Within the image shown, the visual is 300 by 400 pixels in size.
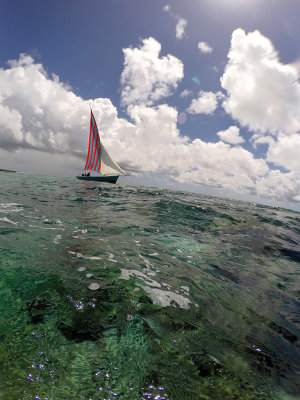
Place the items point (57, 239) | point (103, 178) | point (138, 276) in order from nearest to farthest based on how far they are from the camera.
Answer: point (138, 276)
point (57, 239)
point (103, 178)

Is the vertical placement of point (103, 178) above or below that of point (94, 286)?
above

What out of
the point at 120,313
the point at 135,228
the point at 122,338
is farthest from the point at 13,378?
the point at 135,228

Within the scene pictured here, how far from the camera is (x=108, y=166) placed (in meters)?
65.1

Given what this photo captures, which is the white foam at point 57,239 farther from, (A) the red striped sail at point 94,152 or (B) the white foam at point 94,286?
(A) the red striped sail at point 94,152

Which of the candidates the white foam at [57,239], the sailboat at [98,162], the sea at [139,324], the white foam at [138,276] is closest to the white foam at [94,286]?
the sea at [139,324]

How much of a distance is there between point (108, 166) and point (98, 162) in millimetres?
3482

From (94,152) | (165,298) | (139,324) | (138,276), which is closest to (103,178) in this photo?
(94,152)

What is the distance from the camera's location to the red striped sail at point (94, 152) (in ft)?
203

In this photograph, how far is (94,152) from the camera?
6300cm

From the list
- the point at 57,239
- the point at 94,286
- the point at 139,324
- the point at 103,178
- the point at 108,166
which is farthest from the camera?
the point at 103,178

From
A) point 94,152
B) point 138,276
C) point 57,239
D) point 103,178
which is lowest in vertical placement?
point 57,239

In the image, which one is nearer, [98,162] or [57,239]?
[57,239]

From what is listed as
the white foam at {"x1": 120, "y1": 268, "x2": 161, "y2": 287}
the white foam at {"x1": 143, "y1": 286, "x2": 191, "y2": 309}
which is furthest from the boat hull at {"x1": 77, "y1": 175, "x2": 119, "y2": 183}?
the white foam at {"x1": 143, "y1": 286, "x2": 191, "y2": 309}

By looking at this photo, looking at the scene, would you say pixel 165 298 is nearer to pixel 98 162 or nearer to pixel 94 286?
pixel 94 286
